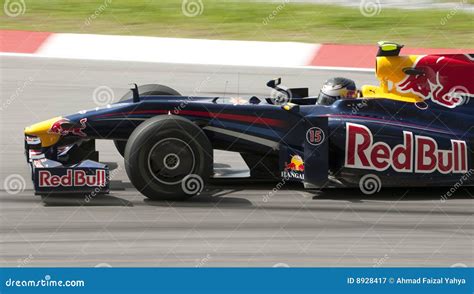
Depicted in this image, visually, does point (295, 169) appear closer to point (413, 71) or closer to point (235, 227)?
point (235, 227)

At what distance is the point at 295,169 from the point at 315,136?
1.27ft

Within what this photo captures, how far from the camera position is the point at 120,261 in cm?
724

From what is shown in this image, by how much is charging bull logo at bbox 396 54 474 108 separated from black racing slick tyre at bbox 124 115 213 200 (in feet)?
6.98

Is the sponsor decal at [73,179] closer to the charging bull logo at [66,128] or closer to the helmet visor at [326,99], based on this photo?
the charging bull logo at [66,128]

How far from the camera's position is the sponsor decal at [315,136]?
8.76 m

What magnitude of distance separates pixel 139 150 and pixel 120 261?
1.46m

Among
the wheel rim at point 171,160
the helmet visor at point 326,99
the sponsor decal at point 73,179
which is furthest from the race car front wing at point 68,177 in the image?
the helmet visor at point 326,99

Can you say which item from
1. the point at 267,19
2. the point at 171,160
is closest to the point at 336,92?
the point at 171,160

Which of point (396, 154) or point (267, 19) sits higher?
point (396, 154)

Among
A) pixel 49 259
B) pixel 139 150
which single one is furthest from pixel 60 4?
pixel 49 259

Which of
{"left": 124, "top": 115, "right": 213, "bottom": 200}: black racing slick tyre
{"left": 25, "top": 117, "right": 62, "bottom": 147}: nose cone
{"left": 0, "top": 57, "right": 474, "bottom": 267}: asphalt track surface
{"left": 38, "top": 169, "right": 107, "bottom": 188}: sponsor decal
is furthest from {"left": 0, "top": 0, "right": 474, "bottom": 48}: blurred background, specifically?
{"left": 38, "top": 169, "right": 107, "bottom": 188}: sponsor decal

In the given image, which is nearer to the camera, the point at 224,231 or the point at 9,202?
the point at 224,231

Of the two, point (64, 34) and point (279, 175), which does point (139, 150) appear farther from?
point (64, 34)

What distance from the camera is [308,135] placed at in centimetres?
877
